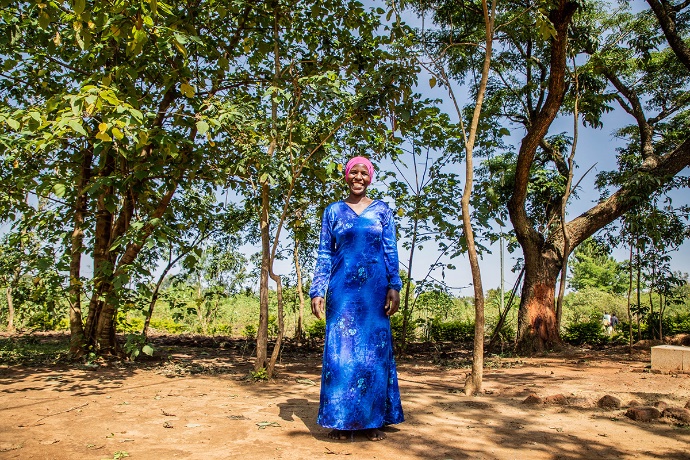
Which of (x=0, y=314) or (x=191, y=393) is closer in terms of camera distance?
(x=191, y=393)

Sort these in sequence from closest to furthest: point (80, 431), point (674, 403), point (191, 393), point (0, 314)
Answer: point (80, 431), point (674, 403), point (191, 393), point (0, 314)

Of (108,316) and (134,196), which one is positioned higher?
(134,196)

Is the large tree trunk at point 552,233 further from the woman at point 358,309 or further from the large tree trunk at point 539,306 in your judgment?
the woman at point 358,309

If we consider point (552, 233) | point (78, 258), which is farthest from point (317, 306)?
point (552, 233)

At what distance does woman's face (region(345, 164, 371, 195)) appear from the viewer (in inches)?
145

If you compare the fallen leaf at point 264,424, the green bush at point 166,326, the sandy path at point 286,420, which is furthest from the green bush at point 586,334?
the fallen leaf at point 264,424

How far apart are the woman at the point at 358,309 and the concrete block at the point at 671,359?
5.38 m

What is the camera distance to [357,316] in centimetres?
345

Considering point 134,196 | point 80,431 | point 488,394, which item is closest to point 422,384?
point 488,394

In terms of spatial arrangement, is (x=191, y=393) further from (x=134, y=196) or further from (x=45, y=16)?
(x=45, y=16)

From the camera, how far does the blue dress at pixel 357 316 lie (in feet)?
11.1

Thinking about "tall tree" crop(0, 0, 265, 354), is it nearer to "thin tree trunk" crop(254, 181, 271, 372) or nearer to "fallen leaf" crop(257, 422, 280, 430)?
"thin tree trunk" crop(254, 181, 271, 372)

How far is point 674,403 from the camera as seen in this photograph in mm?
4590

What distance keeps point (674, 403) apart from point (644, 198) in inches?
244
